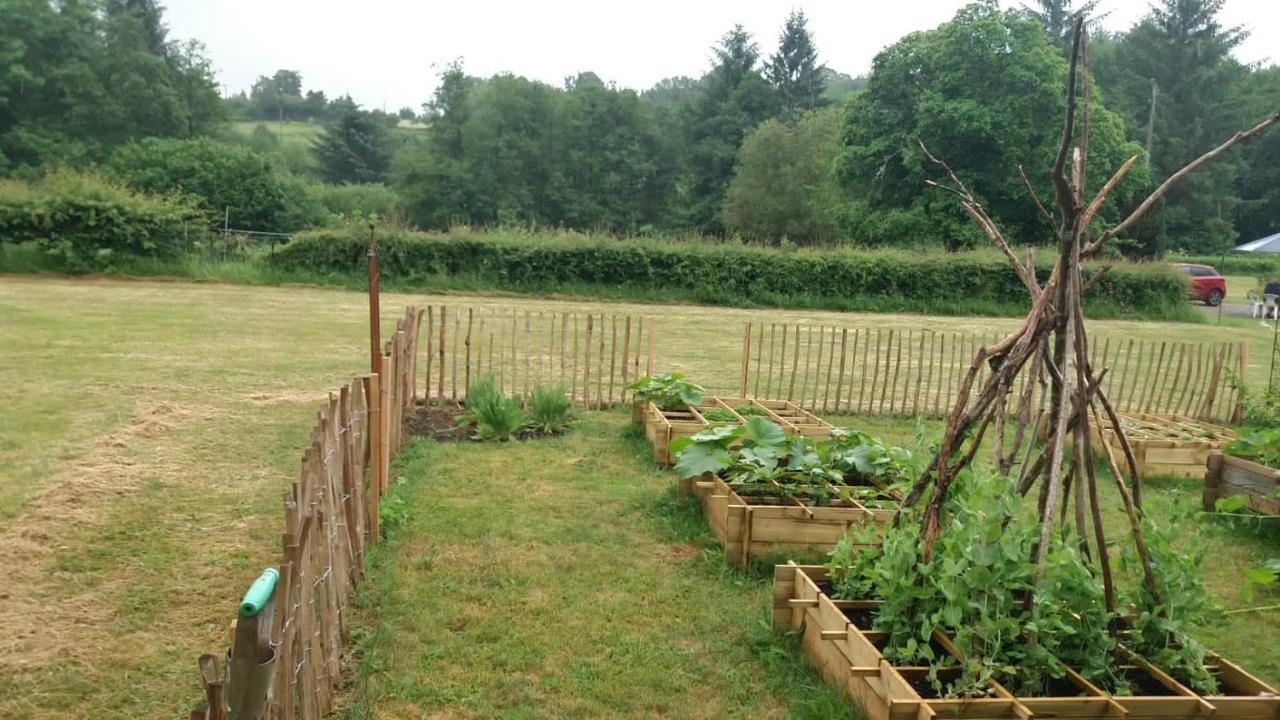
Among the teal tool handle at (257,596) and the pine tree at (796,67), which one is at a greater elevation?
the pine tree at (796,67)

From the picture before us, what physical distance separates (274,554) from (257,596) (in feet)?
11.1

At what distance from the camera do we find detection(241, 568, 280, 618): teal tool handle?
7.91 ft

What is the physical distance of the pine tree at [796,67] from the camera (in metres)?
55.9

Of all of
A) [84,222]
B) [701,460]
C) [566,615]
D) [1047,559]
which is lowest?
[566,615]

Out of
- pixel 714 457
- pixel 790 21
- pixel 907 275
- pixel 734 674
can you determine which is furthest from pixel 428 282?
pixel 790 21

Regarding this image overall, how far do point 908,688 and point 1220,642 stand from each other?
2.68 m

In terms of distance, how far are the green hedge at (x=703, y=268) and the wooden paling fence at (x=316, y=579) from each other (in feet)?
59.9

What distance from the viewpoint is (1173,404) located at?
483 inches

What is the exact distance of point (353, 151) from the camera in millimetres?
62875

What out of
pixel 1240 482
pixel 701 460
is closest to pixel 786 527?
pixel 701 460

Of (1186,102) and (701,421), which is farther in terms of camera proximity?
(1186,102)

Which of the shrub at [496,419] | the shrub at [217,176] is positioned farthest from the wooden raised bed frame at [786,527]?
the shrub at [217,176]

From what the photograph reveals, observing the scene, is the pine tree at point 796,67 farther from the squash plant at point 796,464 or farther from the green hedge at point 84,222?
the squash plant at point 796,464

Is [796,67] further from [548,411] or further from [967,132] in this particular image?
[548,411]
